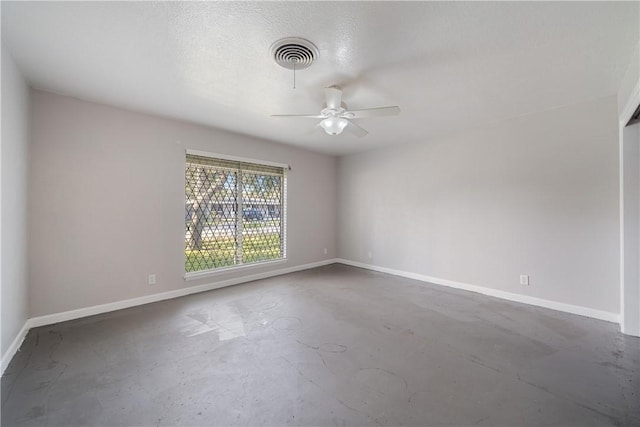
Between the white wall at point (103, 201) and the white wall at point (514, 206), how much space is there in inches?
124

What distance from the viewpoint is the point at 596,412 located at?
160cm

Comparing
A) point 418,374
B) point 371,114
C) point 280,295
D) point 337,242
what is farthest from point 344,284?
point 371,114

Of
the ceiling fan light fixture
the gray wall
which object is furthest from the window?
the ceiling fan light fixture

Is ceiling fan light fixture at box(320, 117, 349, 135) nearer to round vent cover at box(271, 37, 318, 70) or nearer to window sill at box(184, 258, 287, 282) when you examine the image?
round vent cover at box(271, 37, 318, 70)

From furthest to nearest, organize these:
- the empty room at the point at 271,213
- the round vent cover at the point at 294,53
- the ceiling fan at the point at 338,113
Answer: the ceiling fan at the point at 338,113 < the round vent cover at the point at 294,53 < the empty room at the point at 271,213

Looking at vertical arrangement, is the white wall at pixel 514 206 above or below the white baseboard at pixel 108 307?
above

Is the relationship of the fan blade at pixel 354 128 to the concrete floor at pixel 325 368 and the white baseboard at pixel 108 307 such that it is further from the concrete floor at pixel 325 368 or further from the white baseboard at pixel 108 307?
the white baseboard at pixel 108 307

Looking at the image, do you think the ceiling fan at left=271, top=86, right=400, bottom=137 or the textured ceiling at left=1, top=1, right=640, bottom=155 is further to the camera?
the ceiling fan at left=271, top=86, right=400, bottom=137

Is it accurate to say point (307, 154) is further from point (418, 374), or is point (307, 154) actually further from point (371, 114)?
point (418, 374)

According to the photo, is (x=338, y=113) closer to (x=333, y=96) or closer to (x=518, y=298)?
(x=333, y=96)

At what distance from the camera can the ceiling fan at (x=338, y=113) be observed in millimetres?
A: 2412

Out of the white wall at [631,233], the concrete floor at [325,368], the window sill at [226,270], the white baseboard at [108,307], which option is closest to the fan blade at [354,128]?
the concrete floor at [325,368]

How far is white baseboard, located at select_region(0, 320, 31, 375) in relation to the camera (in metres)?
2.01

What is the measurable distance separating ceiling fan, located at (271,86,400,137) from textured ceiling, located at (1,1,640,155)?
0.16 metres
